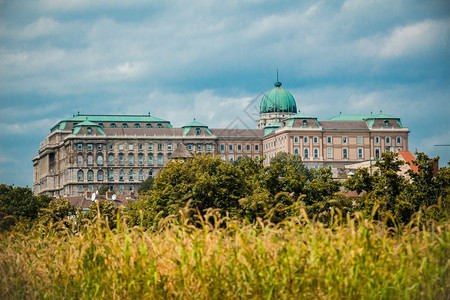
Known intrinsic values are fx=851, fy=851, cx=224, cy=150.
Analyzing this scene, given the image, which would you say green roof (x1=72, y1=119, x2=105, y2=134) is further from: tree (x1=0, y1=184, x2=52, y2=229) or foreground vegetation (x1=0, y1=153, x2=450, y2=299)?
foreground vegetation (x1=0, y1=153, x2=450, y2=299)

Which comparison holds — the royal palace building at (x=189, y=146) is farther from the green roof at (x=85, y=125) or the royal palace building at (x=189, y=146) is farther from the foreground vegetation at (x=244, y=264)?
the foreground vegetation at (x=244, y=264)

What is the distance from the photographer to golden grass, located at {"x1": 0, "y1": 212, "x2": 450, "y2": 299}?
12.3 m

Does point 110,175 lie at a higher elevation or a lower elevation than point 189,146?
lower

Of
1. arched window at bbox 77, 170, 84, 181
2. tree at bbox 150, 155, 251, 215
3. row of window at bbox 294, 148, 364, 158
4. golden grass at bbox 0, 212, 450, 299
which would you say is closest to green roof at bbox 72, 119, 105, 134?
arched window at bbox 77, 170, 84, 181

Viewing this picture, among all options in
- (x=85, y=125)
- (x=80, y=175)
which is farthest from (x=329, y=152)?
(x=80, y=175)

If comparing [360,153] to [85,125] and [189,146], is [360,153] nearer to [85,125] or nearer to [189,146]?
[189,146]

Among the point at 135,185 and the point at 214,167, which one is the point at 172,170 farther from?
the point at 135,185

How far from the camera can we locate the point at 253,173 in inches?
2662

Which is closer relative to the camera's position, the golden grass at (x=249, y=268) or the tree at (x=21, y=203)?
the golden grass at (x=249, y=268)

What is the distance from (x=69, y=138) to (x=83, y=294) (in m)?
183

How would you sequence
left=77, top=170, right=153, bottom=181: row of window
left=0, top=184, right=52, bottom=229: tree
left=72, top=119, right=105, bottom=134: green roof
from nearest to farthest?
1. left=0, top=184, right=52, bottom=229: tree
2. left=77, top=170, right=153, bottom=181: row of window
3. left=72, top=119, right=105, bottom=134: green roof

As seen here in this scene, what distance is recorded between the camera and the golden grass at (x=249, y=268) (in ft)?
40.2

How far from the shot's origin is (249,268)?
1241cm

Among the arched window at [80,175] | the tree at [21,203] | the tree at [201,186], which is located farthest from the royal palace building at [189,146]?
the tree at [201,186]
